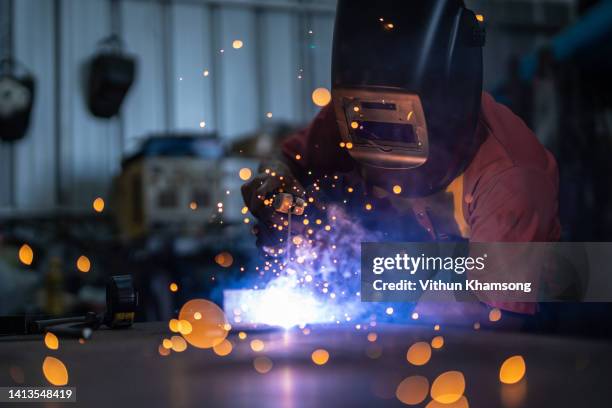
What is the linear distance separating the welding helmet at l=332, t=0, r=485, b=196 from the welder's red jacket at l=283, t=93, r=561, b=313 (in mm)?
18

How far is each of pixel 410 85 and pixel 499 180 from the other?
0.15 m

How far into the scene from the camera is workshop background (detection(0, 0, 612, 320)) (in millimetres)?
1197

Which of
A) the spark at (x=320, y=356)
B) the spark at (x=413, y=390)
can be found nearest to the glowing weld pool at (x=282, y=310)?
the spark at (x=320, y=356)

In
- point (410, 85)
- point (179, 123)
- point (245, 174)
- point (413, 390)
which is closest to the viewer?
point (413, 390)

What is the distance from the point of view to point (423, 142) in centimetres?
76

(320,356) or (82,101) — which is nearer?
(320,356)

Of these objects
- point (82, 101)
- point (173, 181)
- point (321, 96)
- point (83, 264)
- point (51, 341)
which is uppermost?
point (82, 101)

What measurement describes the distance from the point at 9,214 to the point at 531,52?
5.57 feet

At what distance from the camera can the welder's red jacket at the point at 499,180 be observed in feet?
2.47

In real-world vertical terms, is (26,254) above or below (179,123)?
below

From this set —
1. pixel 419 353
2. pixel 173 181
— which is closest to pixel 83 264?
pixel 173 181

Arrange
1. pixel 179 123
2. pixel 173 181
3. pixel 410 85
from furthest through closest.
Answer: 1. pixel 179 123
2. pixel 173 181
3. pixel 410 85

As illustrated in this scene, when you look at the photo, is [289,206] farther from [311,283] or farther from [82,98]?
[82,98]

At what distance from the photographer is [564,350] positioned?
66 cm
